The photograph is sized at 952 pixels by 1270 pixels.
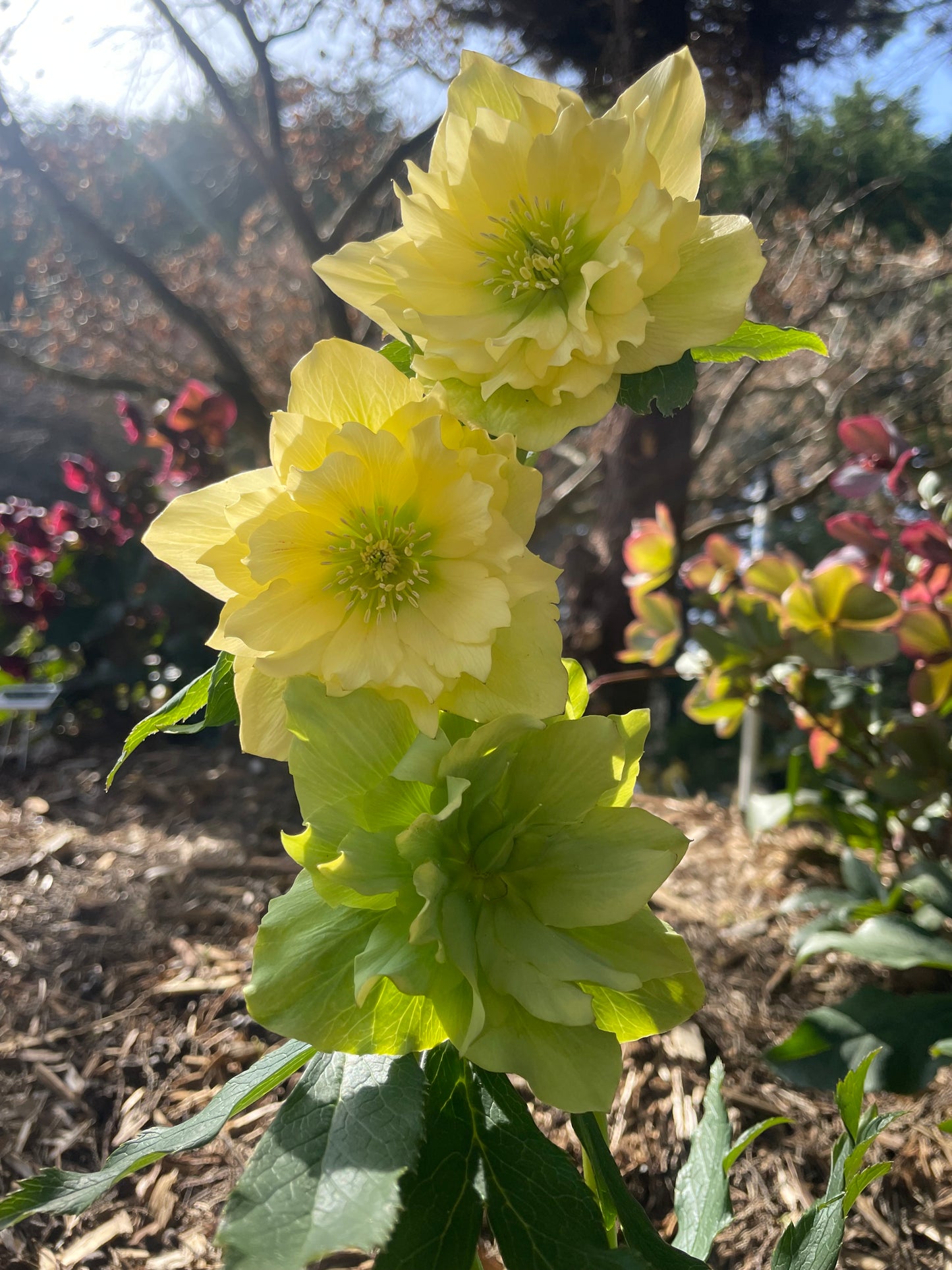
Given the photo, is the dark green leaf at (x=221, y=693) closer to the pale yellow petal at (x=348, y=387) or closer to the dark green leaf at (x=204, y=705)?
the dark green leaf at (x=204, y=705)

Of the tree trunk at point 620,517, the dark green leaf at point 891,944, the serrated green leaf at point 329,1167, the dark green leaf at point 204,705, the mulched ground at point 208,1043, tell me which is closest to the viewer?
the serrated green leaf at point 329,1167

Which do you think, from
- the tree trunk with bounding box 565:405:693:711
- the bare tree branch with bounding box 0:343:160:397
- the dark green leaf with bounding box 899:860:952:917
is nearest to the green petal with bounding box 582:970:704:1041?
the dark green leaf with bounding box 899:860:952:917

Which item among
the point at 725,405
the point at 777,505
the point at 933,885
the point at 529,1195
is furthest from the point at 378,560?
the point at 725,405

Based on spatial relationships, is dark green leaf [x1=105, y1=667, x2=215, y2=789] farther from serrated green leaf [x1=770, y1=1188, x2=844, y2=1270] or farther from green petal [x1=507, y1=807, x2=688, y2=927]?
serrated green leaf [x1=770, y1=1188, x2=844, y2=1270]

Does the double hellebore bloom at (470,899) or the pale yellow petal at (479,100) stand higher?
the pale yellow petal at (479,100)

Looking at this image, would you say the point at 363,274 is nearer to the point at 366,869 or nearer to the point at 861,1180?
the point at 366,869

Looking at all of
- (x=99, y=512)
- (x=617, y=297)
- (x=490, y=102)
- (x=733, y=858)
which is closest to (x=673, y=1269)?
(x=617, y=297)

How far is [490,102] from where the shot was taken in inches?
15.3

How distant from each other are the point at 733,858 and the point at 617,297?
1.35 m

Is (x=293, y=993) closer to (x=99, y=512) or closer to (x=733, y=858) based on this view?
(x=733, y=858)

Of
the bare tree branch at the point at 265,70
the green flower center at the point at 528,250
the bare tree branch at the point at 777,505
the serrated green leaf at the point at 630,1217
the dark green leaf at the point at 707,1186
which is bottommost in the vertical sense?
the bare tree branch at the point at 777,505

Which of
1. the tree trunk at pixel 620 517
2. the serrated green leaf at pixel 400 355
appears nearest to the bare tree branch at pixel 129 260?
the tree trunk at pixel 620 517

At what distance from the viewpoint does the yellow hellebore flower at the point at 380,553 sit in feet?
1.16

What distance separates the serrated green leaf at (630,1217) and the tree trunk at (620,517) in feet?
6.03
